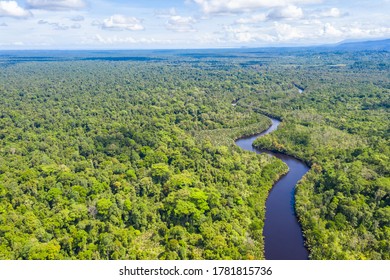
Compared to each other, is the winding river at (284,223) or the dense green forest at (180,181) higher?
the dense green forest at (180,181)

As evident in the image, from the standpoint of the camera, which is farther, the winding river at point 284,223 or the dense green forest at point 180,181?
the winding river at point 284,223

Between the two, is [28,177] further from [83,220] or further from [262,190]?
[262,190]

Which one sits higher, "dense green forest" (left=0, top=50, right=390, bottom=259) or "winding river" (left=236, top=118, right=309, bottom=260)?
"dense green forest" (left=0, top=50, right=390, bottom=259)

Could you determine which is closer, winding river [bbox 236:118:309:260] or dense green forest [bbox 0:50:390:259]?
dense green forest [bbox 0:50:390:259]

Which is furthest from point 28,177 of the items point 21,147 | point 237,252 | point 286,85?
point 286,85
